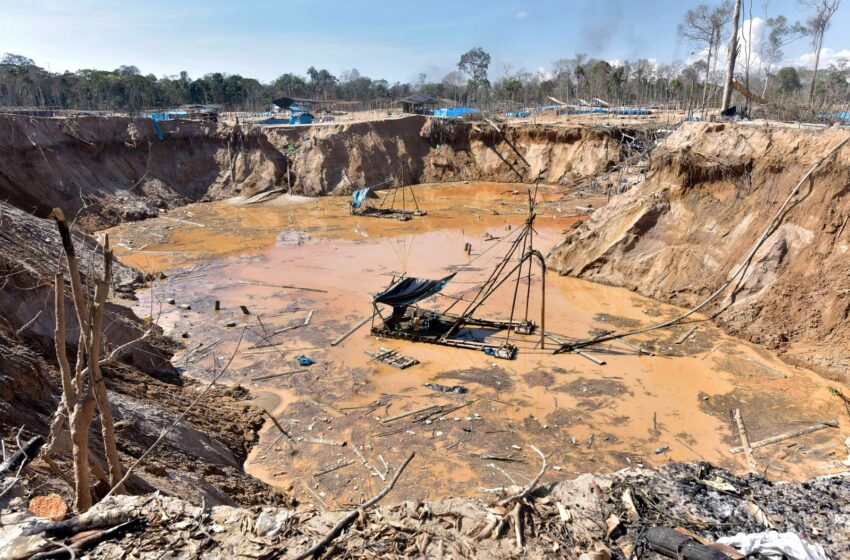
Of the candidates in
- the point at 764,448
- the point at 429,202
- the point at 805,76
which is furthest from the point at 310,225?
the point at 805,76

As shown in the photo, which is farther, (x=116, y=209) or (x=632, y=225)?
(x=116, y=209)

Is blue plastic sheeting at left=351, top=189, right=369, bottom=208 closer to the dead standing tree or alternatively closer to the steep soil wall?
the steep soil wall

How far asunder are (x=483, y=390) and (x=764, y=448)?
5.45 metres

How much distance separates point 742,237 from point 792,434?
23.8 ft

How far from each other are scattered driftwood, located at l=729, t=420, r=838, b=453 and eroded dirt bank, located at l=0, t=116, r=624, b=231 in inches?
983

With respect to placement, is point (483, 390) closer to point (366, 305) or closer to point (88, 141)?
point (366, 305)

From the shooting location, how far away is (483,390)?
11812mm

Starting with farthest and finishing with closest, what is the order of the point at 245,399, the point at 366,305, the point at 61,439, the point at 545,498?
the point at 366,305, the point at 245,399, the point at 545,498, the point at 61,439

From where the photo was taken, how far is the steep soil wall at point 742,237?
13094 millimetres

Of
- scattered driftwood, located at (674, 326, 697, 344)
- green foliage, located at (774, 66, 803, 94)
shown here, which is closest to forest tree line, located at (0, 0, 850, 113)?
green foliage, located at (774, 66, 803, 94)

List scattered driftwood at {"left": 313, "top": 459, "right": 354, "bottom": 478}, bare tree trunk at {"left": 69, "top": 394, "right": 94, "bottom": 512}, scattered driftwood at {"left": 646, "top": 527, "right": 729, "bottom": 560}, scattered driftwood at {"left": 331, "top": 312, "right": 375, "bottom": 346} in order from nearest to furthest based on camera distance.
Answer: bare tree trunk at {"left": 69, "top": 394, "right": 94, "bottom": 512}, scattered driftwood at {"left": 646, "top": 527, "right": 729, "bottom": 560}, scattered driftwood at {"left": 313, "top": 459, "right": 354, "bottom": 478}, scattered driftwood at {"left": 331, "top": 312, "right": 375, "bottom": 346}

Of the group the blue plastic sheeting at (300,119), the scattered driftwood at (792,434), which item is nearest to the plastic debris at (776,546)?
the scattered driftwood at (792,434)

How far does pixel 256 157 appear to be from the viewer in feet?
118

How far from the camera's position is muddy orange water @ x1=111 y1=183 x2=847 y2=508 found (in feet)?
30.6
